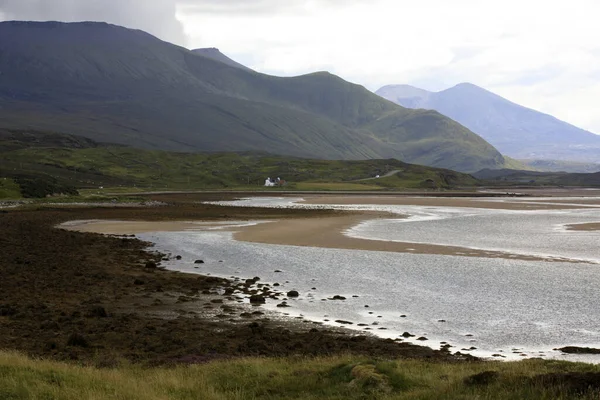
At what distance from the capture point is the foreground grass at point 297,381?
51.0 feet

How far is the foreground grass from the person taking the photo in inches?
612

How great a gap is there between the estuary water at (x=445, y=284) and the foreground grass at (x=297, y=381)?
824 cm

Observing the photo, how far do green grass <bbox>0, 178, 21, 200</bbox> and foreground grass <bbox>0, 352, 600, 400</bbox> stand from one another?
120m

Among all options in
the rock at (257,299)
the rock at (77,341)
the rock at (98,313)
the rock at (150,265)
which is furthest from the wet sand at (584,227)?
the rock at (77,341)

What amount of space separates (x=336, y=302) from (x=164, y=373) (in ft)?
59.2

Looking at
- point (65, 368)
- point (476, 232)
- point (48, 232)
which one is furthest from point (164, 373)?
point (476, 232)

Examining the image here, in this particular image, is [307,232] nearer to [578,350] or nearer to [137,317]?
[137,317]

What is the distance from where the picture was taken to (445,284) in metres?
41.4

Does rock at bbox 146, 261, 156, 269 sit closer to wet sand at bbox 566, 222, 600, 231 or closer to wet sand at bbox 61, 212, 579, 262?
wet sand at bbox 61, 212, 579, 262

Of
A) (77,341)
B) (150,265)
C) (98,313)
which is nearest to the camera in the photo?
(77,341)

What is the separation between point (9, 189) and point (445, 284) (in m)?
116

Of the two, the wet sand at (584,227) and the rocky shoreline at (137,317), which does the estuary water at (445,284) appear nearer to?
the rocky shoreline at (137,317)

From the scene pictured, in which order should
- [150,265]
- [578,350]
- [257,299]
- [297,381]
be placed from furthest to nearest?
[150,265] → [257,299] → [578,350] → [297,381]

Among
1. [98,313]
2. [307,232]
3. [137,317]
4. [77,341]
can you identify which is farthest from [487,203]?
[77,341]
